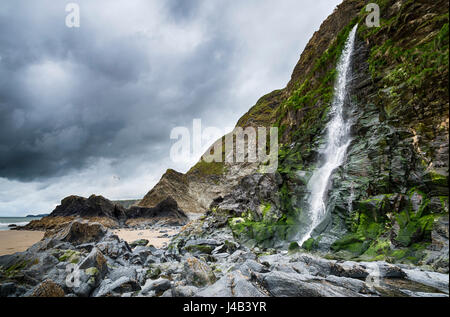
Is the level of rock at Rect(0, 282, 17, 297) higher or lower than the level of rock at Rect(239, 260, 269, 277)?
lower

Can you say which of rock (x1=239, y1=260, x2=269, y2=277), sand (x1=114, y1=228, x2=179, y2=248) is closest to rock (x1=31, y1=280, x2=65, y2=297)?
rock (x1=239, y1=260, x2=269, y2=277)

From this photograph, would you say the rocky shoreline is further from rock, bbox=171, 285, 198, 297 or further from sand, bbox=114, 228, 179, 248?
sand, bbox=114, 228, 179, 248

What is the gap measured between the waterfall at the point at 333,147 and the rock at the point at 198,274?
27.8 ft

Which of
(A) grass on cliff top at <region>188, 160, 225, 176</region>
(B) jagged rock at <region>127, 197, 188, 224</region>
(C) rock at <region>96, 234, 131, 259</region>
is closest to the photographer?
(C) rock at <region>96, 234, 131, 259</region>

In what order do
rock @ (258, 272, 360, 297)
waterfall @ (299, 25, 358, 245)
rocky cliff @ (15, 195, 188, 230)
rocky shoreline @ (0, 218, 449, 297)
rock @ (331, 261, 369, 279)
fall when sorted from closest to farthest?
rock @ (258, 272, 360, 297), rocky shoreline @ (0, 218, 449, 297), rock @ (331, 261, 369, 279), waterfall @ (299, 25, 358, 245), rocky cliff @ (15, 195, 188, 230)

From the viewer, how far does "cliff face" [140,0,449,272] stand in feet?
25.3

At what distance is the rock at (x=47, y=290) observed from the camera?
476 cm

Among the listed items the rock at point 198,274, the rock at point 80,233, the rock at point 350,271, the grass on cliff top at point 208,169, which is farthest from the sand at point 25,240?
the grass on cliff top at point 208,169

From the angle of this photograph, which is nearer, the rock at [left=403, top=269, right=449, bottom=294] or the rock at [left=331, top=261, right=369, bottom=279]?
the rock at [left=403, top=269, right=449, bottom=294]

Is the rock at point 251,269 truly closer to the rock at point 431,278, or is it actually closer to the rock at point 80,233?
the rock at point 431,278

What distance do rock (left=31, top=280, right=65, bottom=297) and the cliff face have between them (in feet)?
35.3

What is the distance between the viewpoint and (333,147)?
1504cm

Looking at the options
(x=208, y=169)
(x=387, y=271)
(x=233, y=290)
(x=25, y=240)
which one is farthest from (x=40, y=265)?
(x=208, y=169)
